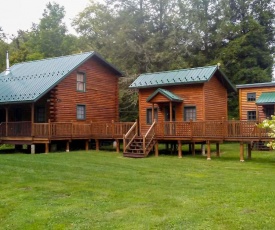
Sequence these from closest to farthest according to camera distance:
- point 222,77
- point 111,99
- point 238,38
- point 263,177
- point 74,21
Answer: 1. point 263,177
2. point 222,77
3. point 111,99
4. point 238,38
5. point 74,21

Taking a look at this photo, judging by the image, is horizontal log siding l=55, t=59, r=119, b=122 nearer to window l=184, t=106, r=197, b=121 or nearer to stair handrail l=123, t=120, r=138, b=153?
stair handrail l=123, t=120, r=138, b=153

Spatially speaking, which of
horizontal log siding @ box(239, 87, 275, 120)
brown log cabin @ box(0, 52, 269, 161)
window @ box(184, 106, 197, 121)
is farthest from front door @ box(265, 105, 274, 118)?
window @ box(184, 106, 197, 121)

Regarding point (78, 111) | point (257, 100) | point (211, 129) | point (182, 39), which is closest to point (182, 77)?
point (211, 129)

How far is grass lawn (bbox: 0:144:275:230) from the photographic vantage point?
7.58m

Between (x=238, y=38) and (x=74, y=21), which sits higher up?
(x=74, y=21)

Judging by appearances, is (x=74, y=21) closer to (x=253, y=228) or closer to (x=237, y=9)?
(x=237, y=9)

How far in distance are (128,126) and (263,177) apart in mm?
11106

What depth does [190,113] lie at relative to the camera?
23.1 meters

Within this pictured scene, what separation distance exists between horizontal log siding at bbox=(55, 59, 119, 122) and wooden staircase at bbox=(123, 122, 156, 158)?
19.8 feet

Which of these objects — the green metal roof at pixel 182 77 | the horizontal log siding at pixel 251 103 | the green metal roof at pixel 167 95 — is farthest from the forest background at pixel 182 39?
the green metal roof at pixel 167 95

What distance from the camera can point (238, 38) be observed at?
3797 cm

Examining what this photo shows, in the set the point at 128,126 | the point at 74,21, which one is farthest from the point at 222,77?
the point at 74,21

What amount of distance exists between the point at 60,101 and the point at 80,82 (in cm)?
247

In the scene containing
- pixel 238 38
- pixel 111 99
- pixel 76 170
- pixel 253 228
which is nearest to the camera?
pixel 253 228
